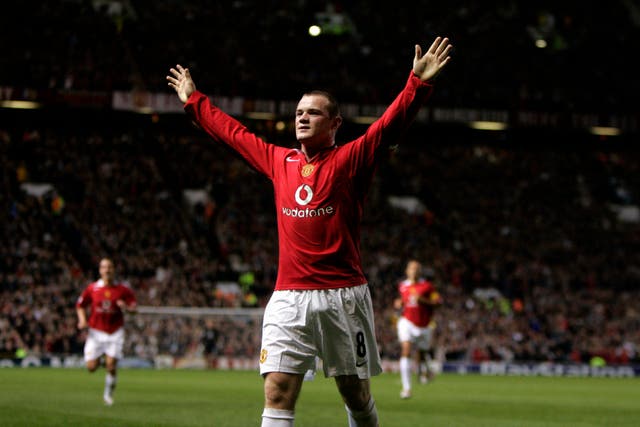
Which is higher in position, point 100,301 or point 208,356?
point 100,301

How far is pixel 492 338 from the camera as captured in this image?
35000mm

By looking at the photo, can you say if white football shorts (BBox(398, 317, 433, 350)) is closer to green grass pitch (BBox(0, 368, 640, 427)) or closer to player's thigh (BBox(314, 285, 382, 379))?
green grass pitch (BBox(0, 368, 640, 427))

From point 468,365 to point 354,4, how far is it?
17010 mm

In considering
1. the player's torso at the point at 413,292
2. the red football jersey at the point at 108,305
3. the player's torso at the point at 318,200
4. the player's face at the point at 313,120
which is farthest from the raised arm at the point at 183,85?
the player's torso at the point at 413,292

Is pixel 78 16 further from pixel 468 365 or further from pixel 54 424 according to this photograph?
pixel 54 424

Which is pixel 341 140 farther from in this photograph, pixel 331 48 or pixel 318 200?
pixel 318 200

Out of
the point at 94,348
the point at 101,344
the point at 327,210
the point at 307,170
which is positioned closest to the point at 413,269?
the point at 101,344

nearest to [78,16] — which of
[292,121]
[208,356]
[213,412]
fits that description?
[292,121]

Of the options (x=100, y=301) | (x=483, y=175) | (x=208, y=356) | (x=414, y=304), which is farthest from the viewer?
(x=483, y=175)

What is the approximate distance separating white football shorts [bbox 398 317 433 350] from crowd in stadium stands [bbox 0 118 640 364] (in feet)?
37.4

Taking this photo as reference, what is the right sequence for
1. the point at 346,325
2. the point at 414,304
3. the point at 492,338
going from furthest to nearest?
Result: the point at 492,338 → the point at 414,304 → the point at 346,325

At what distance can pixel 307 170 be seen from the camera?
6.36m

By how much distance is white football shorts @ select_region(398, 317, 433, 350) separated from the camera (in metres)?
20.8

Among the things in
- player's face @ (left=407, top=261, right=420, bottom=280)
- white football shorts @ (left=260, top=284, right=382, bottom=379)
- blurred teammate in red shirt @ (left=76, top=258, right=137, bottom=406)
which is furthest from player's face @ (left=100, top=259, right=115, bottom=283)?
white football shorts @ (left=260, top=284, right=382, bottom=379)
